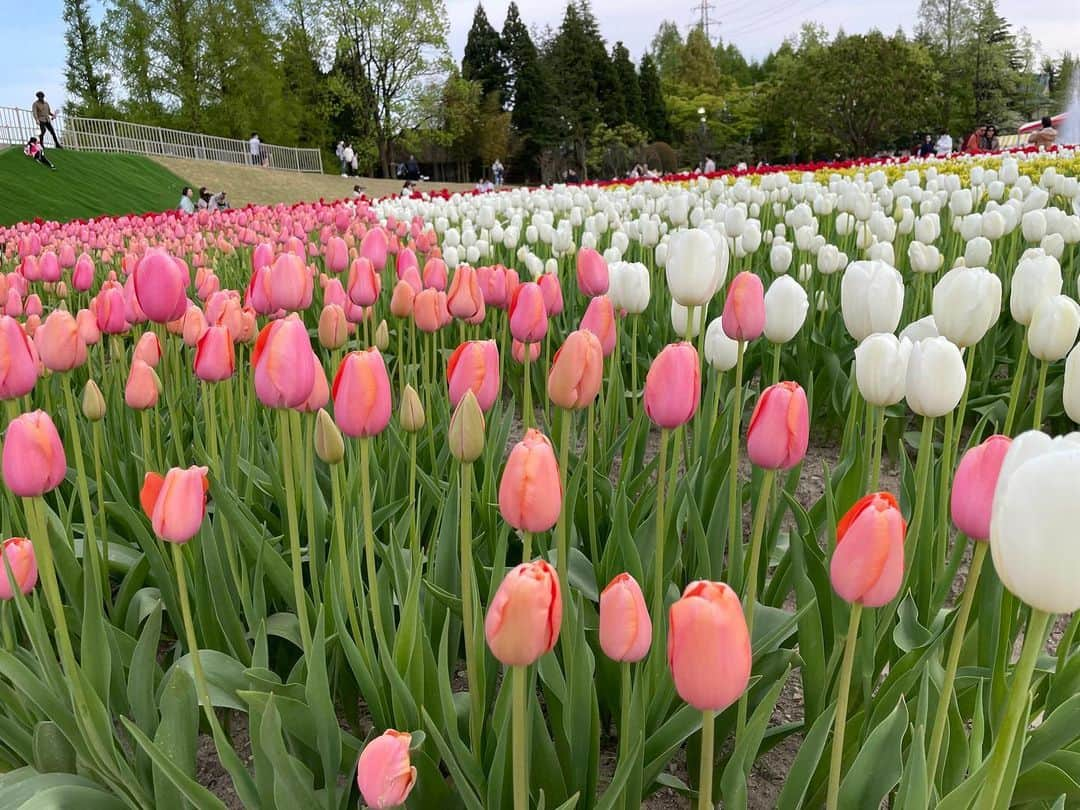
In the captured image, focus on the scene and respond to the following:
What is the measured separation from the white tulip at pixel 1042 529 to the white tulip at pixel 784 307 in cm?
108

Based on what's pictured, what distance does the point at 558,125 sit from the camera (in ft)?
171

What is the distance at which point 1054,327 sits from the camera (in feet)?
5.40

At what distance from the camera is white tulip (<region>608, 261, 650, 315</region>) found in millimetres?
2336

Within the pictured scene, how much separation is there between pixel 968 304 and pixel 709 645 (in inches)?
42.9

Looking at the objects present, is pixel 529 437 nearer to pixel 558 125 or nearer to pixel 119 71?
pixel 119 71

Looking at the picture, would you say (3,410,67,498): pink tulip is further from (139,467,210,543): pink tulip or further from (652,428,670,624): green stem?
(652,428,670,624): green stem

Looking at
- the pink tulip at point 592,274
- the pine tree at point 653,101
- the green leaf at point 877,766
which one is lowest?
the green leaf at point 877,766

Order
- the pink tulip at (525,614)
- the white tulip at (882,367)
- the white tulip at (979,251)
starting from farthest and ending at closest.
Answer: the white tulip at (979,251), the white tulip at (882,367), the pink tulip at (525,614)

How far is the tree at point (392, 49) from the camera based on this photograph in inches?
1683

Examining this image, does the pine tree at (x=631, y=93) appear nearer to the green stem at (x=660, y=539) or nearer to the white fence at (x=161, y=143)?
the white fence at (x=161, y=143)

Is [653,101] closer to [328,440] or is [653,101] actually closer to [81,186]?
[81,186]

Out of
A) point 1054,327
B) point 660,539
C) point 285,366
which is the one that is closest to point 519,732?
point 660,539

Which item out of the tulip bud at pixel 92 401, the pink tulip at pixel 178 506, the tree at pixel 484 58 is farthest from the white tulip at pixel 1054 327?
the tree at pixel 484 58

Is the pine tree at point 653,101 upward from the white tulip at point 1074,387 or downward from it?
upward
